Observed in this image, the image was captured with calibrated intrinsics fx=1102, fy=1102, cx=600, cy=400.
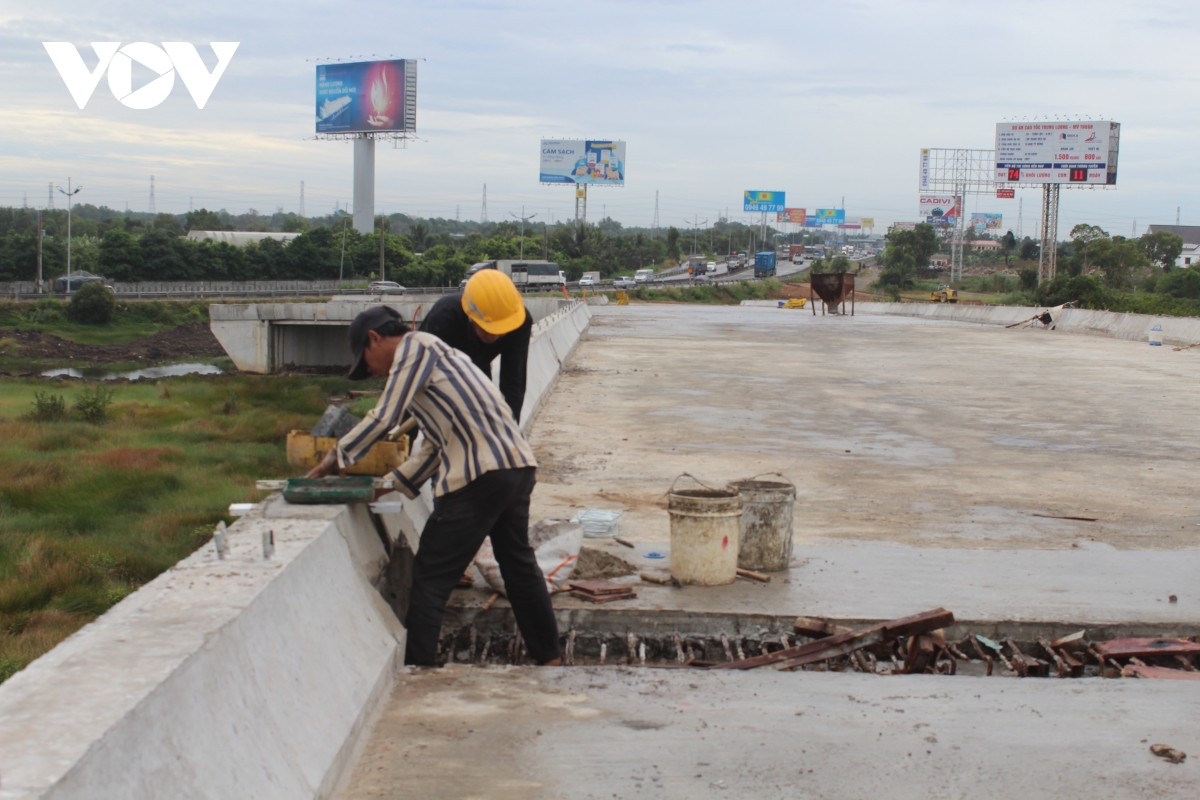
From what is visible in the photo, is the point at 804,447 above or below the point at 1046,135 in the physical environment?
below

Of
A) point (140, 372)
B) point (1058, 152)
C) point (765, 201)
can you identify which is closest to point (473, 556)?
point (140, 372)

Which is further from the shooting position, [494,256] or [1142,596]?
[494,256]

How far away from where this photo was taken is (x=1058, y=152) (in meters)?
86.7

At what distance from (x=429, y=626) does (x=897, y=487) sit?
6.25 meters

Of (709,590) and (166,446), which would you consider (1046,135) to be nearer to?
(166,446)

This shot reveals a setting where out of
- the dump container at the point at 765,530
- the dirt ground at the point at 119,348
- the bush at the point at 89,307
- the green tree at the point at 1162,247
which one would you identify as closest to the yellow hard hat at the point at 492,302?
the dump container at the point at 765,530

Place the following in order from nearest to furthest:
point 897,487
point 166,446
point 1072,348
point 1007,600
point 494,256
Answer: point 1007,600 → point 897,487 → point 166,446 → point 1072,348 → point 494,256

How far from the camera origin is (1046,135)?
286 feet

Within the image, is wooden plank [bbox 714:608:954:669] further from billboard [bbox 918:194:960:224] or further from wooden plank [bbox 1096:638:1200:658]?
billboard [bbox 918:194:960:224]

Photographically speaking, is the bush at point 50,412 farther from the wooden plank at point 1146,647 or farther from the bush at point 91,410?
the wooden plank at point 1146,647

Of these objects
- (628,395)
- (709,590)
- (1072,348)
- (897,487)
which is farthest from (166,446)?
(1072,348)

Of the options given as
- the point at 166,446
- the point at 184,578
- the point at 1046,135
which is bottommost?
the point at 166,446

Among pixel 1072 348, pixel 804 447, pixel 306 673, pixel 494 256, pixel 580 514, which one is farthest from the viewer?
pixel 494 256

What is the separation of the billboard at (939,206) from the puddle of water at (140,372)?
88.3 meters
